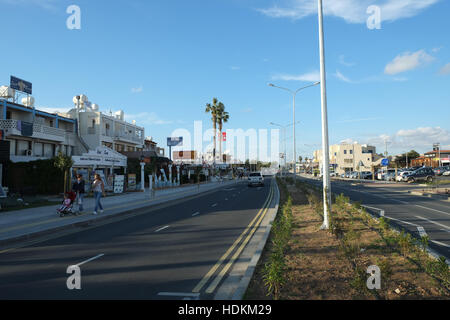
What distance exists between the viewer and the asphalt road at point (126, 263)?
205 inches

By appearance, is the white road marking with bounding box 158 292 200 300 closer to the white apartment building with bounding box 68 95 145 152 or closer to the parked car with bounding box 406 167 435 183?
the white apartment building with bounding box 68 95 145 152

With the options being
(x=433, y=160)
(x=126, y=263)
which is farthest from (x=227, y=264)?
(x=433, y=160)

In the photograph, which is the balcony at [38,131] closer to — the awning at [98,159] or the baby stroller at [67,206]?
the awning at [98,159]

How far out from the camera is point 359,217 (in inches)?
460

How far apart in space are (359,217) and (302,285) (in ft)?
24.9

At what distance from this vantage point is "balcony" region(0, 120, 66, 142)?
2900cm

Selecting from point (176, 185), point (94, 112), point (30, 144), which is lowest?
point (176, 185)

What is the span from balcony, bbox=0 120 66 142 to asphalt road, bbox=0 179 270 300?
2362 centimetres

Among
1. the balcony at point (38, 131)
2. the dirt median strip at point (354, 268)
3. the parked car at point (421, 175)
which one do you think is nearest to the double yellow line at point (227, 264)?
the dirt median strip at point (354, 268)

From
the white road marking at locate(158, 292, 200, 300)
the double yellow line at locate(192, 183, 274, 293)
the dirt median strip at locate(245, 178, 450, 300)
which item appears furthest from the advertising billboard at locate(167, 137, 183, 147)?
the white road marking at locate(158, 292, 200, 300)

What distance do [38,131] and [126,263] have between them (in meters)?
30.9
